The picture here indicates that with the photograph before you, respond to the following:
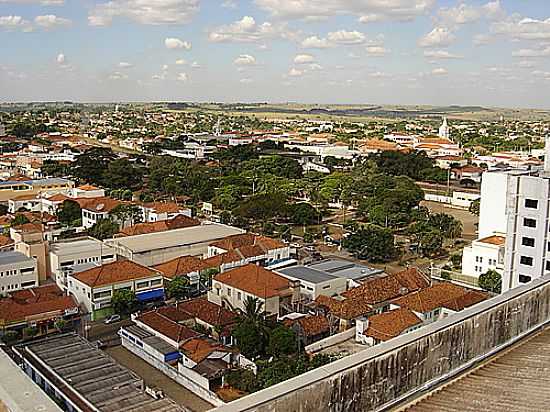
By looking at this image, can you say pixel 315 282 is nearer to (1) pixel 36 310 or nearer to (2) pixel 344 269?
(2) pixel 344 269

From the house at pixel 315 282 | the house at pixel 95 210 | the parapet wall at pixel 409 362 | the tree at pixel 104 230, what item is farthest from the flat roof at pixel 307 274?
the parapet wall at pixel 409 362

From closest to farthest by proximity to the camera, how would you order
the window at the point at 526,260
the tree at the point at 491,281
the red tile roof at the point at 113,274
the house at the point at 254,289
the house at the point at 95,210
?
the window at the point at 526,260, the house at the point at 254,289, the red tile roof at the point at 113,274, the tree at the point at 491,281, the house at the point at 95,210

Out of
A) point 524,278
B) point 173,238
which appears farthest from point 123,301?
point 524,278

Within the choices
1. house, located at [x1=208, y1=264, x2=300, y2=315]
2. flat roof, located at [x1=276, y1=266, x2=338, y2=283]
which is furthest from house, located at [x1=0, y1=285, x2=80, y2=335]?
flat roof, located at [x1=276, y1=266, x2=338, y2=283]

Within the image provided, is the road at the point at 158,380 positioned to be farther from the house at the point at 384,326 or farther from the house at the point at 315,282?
the house at the point at 315,282

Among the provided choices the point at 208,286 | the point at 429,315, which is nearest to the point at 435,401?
the point at 429,315
